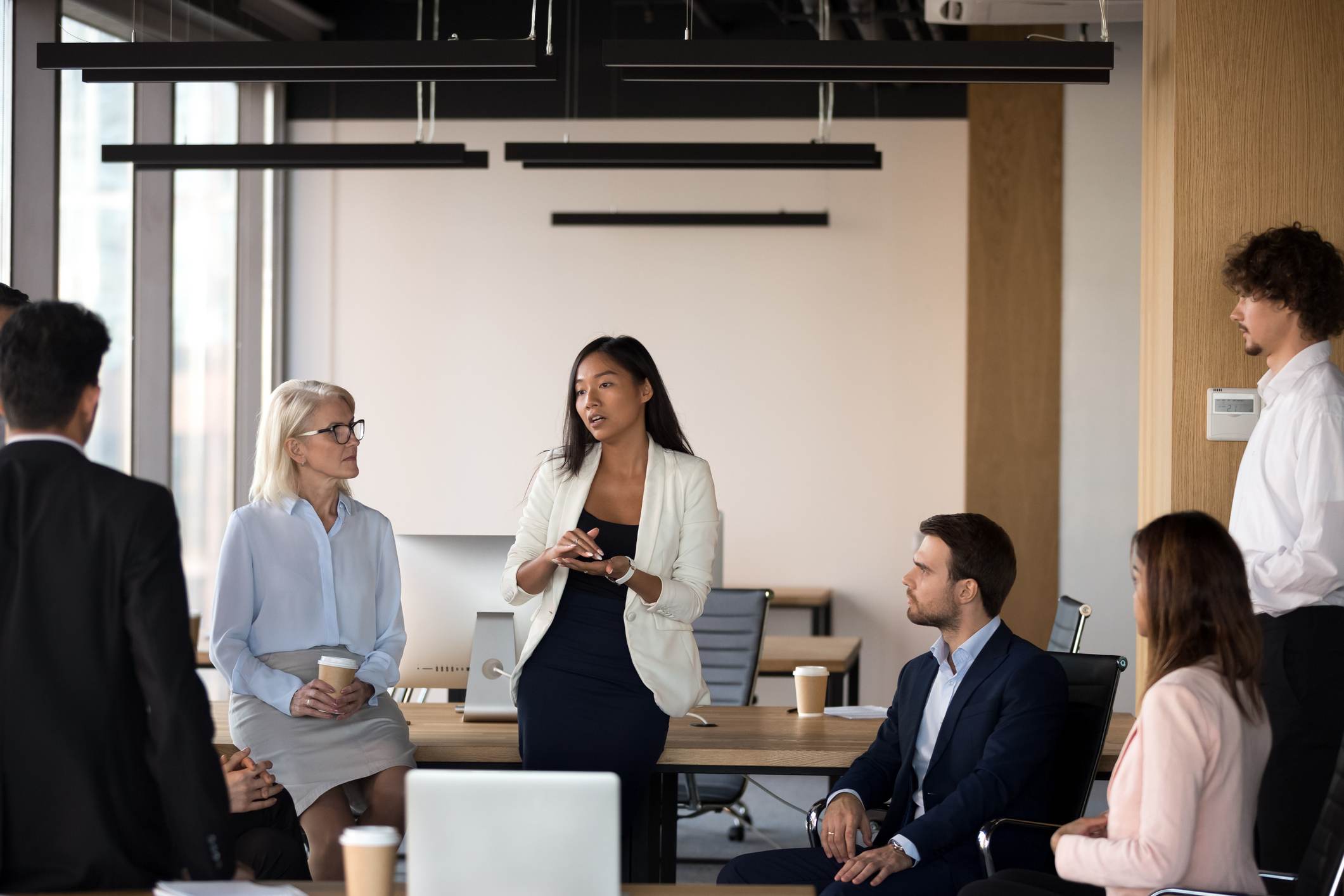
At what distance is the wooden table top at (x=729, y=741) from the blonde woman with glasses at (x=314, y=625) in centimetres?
12

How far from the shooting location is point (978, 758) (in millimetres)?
2885

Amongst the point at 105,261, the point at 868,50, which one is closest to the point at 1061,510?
the point at 868,50

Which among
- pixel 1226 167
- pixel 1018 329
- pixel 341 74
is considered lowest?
pixel 1018 329

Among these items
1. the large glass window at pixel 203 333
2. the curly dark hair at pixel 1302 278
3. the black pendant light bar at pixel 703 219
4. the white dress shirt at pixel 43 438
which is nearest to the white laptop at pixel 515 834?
the white dress shirt at pixel 43 438

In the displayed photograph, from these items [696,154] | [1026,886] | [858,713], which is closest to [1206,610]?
[1026,886]

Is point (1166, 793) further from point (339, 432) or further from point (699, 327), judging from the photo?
point (699, 327)

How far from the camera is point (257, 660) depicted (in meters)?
3.06

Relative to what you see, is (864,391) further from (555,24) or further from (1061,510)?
(555,24)

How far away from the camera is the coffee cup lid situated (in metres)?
1.88

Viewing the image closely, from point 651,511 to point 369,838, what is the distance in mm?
1352

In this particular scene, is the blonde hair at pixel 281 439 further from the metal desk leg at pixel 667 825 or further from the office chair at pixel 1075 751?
the office chair at pixel 1075 751

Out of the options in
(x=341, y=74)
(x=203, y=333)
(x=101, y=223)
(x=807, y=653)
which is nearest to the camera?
(x=341, y=74)

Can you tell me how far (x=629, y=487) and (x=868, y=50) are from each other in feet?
5.29

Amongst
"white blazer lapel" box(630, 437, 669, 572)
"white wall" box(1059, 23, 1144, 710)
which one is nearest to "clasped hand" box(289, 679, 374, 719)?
"white blazer lapel" box(630, 437, 669, 572)
